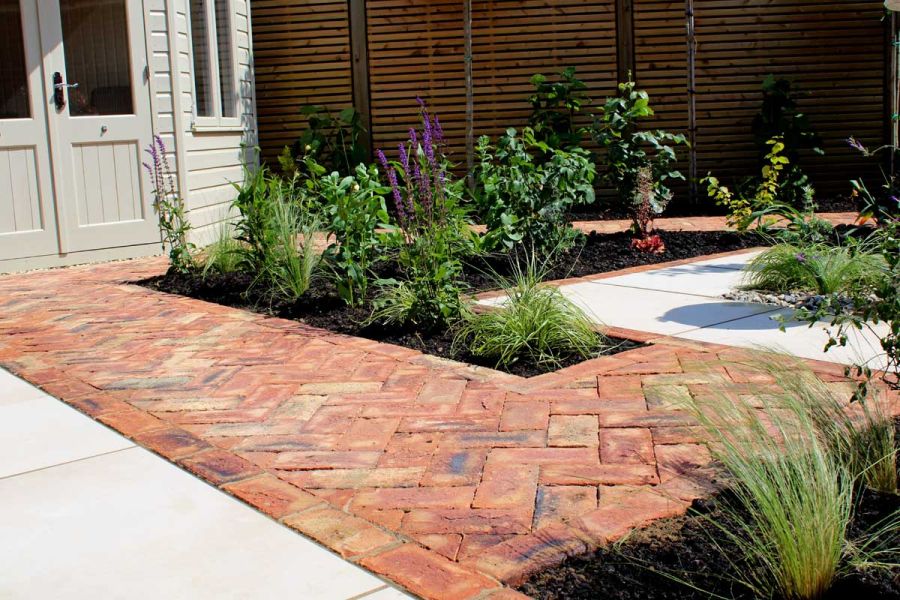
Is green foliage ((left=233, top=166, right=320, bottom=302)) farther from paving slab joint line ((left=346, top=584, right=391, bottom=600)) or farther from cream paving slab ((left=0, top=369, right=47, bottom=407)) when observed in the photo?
paving slab joint line ((left=346, top=584, right=391, bottom=600))

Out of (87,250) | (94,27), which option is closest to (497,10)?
(94,27)

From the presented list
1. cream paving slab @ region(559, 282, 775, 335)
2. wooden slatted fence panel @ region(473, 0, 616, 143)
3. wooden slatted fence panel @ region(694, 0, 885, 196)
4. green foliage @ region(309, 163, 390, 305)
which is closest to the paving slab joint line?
cream paving slab @ region(559, 282, 775, 335)

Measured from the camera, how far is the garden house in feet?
23.1

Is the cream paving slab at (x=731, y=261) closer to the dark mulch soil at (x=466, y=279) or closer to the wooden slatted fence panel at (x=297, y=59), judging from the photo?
the dark mulch soil at (x=466, y=279)

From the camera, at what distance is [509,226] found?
6.05 meters

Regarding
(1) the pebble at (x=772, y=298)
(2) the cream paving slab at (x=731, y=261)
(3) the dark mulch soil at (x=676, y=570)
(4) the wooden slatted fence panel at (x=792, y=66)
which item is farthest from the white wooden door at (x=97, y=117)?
(3) the dark mulch soil at (x=676, y=570)

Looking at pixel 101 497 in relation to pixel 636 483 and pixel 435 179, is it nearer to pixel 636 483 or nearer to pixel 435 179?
pixel 636 483

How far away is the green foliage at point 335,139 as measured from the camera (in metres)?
10.2

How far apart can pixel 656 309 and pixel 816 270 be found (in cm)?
83

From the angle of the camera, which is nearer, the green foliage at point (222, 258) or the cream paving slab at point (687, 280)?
the cream paving slab at point (687, 280)

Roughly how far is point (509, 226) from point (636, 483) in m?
3.47

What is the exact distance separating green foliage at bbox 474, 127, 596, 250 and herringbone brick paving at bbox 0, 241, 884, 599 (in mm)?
1712

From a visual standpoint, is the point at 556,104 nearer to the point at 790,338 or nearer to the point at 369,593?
the point at 790,338

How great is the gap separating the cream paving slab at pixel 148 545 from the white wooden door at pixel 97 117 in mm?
4959
